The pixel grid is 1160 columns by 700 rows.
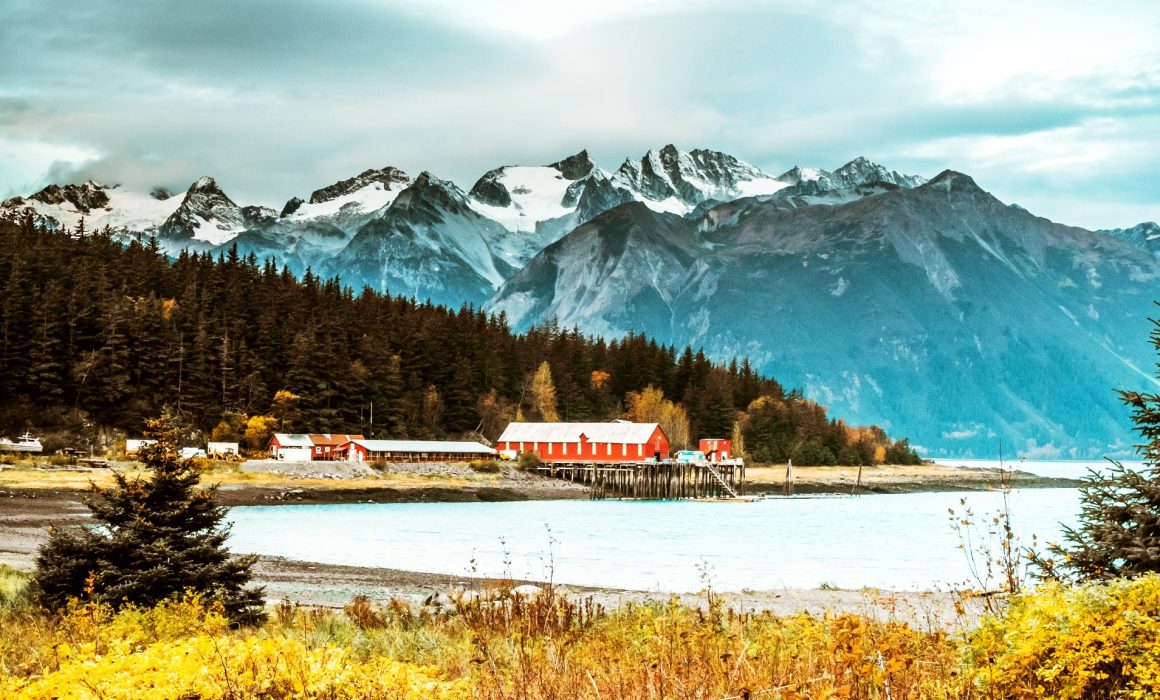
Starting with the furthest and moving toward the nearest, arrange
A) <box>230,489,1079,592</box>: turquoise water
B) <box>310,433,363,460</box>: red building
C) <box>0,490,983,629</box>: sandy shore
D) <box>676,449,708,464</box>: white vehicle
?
<box>676,449,708,464</box>: white vehicle → <box>310,433,363,460</box>: red building → <box>230,489,1079,592</box>: turquoise water → <box>0,490,983,629</box>: sandy shore

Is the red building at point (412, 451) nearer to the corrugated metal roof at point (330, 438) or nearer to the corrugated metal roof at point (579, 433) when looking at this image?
the corrugated metal roof at point (330, 438)

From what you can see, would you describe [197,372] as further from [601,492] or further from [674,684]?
[674,684]

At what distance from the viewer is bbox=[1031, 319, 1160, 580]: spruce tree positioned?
10141 mm

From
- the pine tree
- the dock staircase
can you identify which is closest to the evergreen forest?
the pine tree

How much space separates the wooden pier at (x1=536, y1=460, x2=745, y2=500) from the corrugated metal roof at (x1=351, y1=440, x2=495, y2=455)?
7.01m

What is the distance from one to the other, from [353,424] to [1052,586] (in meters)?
109

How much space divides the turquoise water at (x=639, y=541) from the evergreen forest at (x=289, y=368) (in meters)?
19.9

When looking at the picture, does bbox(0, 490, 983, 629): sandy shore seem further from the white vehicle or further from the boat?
the white vehicle

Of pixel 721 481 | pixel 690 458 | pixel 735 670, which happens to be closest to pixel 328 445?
pixel 690 458

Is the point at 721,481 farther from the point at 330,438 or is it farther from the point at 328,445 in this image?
the point at 328,445

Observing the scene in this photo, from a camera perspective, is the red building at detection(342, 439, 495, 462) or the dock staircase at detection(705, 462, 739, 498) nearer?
the red building at detection(342, 439, 495, 462)

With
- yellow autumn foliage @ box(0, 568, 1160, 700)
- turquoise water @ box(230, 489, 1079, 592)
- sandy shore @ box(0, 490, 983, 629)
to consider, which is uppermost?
yellow autumn foliage @ box(0, 568, 1160, 700)

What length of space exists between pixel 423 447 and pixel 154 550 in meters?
89.5

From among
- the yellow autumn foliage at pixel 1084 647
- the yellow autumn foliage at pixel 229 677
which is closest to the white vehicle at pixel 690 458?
the yellow autumn foliage at pixel 1084 647
